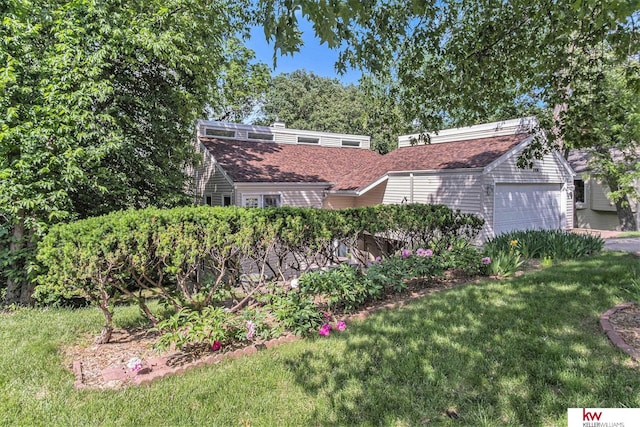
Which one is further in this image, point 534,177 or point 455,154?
point 455,154

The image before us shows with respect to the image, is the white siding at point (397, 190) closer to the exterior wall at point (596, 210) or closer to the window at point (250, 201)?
the window at point (250, 201)

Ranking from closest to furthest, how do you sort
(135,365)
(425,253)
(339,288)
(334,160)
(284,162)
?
1. (135,365)
2. (339,288)
3. (425,253)
4. (284,162)
5. (334,160)

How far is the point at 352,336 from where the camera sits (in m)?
4.52

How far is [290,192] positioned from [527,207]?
9.44 meters


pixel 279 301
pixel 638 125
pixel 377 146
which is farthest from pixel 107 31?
pixel 377 146

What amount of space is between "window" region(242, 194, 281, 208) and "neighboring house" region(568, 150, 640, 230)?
16.8 meters

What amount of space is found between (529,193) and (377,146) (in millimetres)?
21196

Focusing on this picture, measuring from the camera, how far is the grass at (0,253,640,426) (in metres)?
2.97

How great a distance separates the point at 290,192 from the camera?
14289 millimetres

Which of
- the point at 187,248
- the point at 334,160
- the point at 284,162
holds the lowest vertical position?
the point at 187,248

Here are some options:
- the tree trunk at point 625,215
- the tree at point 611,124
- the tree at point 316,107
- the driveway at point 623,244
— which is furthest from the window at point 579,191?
the tree at point 316,107

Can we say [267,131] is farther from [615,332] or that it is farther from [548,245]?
[615,332]

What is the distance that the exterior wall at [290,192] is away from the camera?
1308cm

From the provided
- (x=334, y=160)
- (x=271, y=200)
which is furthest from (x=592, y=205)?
(x=271, y=200)
